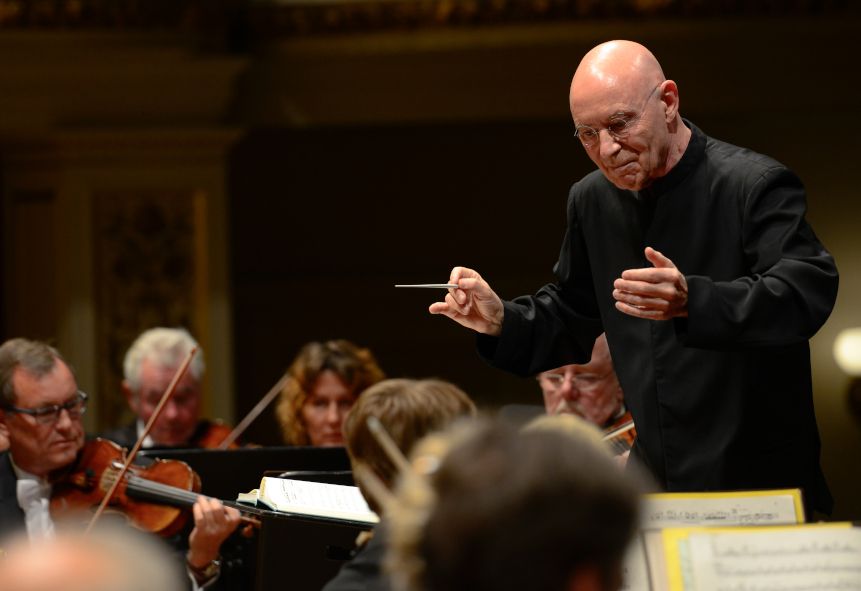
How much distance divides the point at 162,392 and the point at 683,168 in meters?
2.78

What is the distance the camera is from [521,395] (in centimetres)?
692

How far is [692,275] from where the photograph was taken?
2.49m

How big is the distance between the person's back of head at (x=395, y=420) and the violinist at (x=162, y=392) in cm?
264

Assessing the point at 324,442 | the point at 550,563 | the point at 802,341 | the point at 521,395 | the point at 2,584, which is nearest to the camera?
the point at 2,584

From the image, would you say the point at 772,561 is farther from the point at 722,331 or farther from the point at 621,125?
the point at 621,125

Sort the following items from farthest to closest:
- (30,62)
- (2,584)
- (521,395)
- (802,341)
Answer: (521,395), (30,62), (802,341), (2,584)

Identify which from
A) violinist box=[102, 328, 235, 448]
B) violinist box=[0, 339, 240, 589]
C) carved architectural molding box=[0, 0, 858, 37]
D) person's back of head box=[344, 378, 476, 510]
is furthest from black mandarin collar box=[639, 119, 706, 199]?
carved architectural molding box=[0, 0, 858, 37]

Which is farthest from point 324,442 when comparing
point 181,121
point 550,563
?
point 550,563

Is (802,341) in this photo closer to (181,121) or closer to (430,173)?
(181,121)

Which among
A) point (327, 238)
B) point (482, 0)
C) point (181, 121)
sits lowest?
point (327, 238)

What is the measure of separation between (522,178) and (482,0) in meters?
1.19

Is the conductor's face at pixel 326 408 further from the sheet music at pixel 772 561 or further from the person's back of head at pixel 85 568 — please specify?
the person's back of head at pixel 85 568

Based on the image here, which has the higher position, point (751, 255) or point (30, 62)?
point (30, 62)

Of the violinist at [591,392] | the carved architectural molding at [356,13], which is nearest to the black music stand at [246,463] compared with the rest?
the violinist at [591,392]
